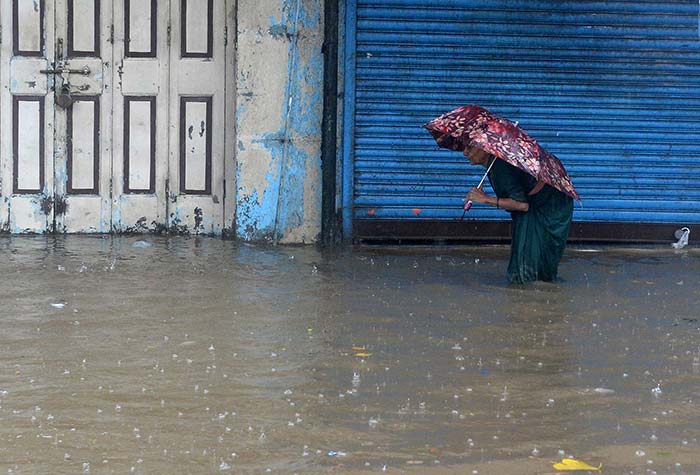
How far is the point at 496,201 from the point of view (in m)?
7.46

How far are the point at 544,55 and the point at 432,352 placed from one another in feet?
14.2

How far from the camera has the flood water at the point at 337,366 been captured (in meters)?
4.07

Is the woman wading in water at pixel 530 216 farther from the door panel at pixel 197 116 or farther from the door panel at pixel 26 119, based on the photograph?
the door panel at pixel 26 119

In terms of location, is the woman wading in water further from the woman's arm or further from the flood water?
the flood water

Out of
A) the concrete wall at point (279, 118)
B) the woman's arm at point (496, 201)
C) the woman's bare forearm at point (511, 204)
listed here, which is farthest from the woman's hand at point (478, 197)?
the concrete wall at point (279, 118)

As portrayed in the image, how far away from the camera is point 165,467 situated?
3.88 metres

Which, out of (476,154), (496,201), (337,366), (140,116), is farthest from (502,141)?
(140,116)

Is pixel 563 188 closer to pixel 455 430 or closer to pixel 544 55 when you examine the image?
pixel 544 55

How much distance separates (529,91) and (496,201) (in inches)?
85.6

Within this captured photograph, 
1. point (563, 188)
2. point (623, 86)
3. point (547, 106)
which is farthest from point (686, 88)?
point (563, 188)

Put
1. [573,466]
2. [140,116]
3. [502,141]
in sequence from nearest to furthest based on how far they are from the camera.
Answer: [573,466]
[502,141]
[140,116]

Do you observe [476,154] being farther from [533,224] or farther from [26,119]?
[26,119]

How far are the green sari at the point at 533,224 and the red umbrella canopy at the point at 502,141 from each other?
0.83 feet

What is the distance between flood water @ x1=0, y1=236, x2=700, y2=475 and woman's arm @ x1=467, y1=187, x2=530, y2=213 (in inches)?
19.6
